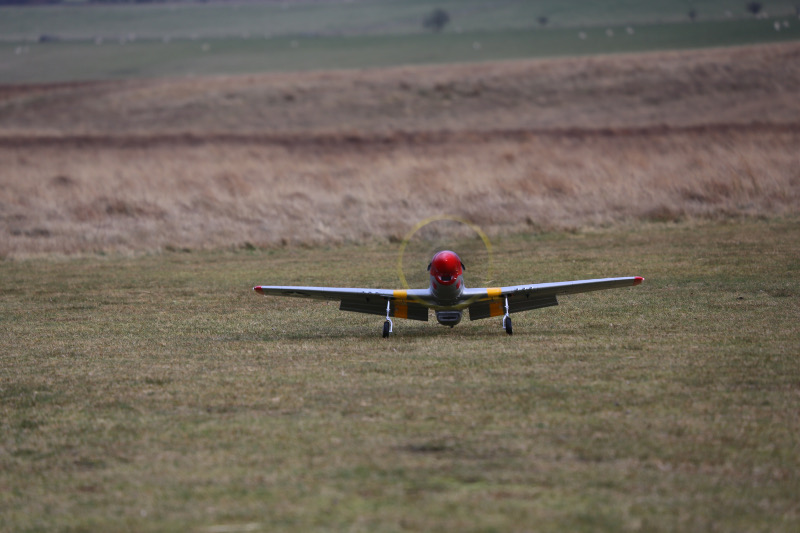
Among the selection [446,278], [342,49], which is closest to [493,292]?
[446,278]

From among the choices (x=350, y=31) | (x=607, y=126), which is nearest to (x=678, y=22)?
(x=350, y=31)

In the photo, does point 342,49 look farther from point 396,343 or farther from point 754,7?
point 396,343

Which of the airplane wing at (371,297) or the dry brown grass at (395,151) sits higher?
the dry brown grass at (395,151)

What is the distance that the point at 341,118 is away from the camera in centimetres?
6244

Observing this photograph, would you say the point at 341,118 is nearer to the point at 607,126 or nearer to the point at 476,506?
the point at 607,126

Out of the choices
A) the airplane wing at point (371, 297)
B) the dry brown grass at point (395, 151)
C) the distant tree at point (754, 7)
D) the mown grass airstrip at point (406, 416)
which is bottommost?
the mown grass airstrip at point (406, 416)

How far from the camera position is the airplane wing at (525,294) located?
11562 mm

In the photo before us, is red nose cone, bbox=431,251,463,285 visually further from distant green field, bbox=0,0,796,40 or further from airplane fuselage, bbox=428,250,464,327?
distant green field, bbox=0,0,796,40

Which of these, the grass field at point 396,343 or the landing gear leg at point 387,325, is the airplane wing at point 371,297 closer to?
the landing gear leg at point 387,325

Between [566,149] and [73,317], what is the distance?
2856 cm

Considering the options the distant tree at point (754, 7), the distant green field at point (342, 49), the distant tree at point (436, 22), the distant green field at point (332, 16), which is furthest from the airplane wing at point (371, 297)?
the distant tree at point (436, 22)

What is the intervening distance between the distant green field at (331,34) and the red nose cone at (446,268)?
266ft

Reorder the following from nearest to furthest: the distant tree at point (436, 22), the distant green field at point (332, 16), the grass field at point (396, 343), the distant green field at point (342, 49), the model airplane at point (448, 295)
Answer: the grass field at point (396, 343) → the model airplane at point (448, 295) → the distant green field at point (342, 49) → the distant green field at point (332, 16) → the distant tree at point (436, 22)

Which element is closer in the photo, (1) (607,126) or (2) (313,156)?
(2) (313,156)
